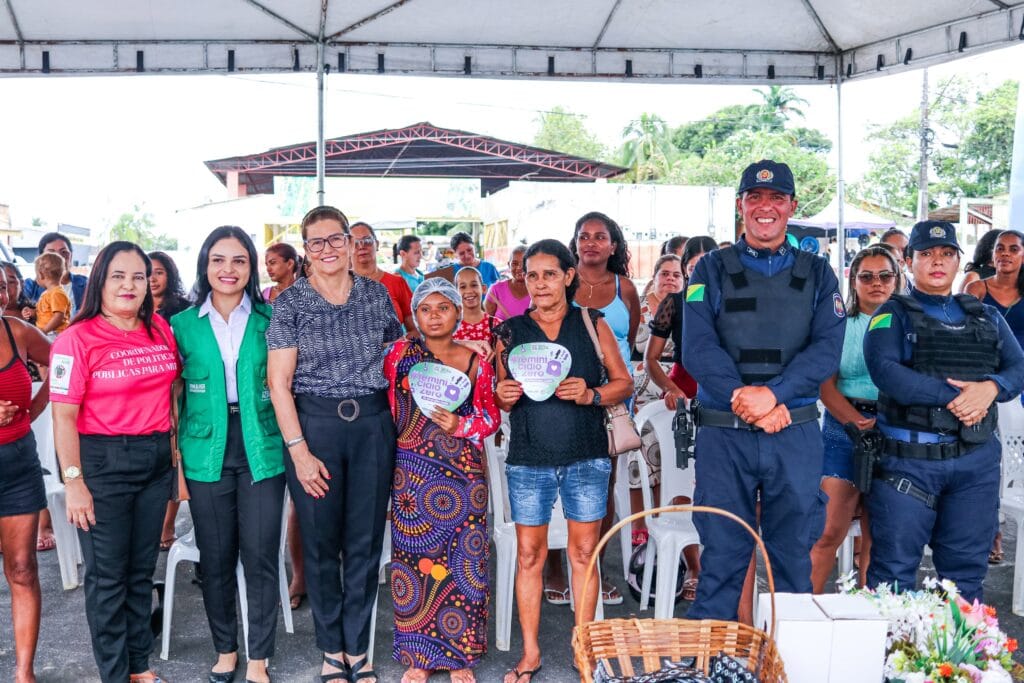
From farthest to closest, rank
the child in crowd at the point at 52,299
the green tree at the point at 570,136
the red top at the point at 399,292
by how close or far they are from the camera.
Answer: the green tree at the point at 570,136
the child in crowd at the point at 52,299
the red top at the point at 399,292

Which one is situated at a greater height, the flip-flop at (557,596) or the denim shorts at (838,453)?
the denim shorts at (838,453)

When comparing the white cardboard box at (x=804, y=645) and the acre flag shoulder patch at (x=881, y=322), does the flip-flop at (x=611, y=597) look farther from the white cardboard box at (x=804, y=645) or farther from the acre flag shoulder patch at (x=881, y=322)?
the white cardboard box at (x=804, y=645)

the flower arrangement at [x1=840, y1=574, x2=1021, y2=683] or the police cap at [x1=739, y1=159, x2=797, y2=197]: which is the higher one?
the police cap at [x1=739, y1=159, x2=797, y2=197]

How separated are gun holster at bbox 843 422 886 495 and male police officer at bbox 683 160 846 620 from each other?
386mm

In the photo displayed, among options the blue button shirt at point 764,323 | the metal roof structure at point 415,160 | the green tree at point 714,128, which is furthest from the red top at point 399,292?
the green tree at point 714,128

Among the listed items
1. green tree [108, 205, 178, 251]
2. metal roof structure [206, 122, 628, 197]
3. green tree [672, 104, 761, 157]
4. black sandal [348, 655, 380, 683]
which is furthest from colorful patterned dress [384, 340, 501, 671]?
green tree [108, 205, 178, 251]

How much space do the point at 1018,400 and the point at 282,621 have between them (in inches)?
150

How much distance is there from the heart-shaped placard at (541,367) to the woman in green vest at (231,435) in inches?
37.6

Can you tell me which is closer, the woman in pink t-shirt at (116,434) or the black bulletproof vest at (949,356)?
the woman in pink t-shirt at (116,434)

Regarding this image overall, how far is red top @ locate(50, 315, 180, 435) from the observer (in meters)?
3.03

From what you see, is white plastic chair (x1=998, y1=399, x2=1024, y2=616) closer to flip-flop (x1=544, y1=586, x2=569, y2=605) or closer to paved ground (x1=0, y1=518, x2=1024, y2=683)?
paved ground (x1=0, y1=518, x2=1024, y2=683)

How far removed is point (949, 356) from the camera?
132 inches

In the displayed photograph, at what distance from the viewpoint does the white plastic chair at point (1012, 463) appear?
14.0ft

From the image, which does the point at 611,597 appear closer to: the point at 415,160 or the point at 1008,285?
the point at 1008,285
